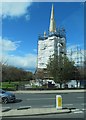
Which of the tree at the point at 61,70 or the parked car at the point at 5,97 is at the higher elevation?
the tree at the point at 61,70

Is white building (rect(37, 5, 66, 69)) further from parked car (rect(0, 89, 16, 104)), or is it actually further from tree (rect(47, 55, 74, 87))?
parked car (rect(0, 89, 16, 104))

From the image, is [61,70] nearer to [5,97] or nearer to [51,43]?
[5,97]

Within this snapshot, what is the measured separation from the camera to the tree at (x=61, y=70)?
172ft

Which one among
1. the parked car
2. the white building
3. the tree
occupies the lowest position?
the parked car

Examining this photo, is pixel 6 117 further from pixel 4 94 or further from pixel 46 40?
pixel 46 40

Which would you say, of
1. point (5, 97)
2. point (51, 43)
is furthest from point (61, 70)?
point (51, 43)

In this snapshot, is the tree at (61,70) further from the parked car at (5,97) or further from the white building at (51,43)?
the white building at (51,43)

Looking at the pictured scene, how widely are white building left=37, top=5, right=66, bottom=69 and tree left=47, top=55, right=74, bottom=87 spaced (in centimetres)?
5784

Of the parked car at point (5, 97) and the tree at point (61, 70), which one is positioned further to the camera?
the tree at point (61, 70)

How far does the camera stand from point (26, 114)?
15.2 meters

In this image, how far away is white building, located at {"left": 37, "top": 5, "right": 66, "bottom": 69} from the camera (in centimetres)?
11488

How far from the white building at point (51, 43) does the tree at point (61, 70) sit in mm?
57844

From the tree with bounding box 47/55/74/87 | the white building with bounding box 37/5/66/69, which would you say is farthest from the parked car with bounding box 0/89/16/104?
the white building with bounding box 37/5/66/69

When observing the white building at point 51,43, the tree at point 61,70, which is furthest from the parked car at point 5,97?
Result: the white building at point 51,43
